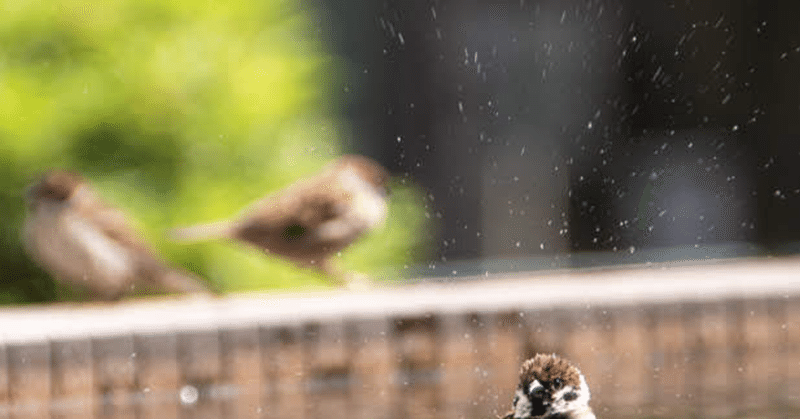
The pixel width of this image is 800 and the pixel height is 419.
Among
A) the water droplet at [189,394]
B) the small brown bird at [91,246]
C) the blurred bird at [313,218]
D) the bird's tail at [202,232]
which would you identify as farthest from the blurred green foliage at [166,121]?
the water droplet at [189,394]

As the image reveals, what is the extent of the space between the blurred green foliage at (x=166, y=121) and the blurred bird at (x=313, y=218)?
2.29 ft

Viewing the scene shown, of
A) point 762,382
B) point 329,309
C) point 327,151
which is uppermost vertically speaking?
point 327,151

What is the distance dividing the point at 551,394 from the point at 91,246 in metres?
3.30

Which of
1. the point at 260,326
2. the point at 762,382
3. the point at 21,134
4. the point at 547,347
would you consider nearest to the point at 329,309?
the point at 260,326

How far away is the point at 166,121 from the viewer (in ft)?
27.3

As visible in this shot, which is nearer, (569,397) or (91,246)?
(569,397)

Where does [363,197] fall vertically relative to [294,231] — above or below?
above

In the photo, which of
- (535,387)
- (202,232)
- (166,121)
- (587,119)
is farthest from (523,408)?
(587,119)

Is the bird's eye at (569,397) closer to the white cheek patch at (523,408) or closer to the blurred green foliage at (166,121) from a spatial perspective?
the white cheek patch at (523,408)

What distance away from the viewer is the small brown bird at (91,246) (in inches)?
270

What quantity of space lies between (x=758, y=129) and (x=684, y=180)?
27.0 inches

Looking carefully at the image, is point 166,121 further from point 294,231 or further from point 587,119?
point 587,119

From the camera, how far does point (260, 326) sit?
19.3ft

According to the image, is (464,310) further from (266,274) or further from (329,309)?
(266,274)
